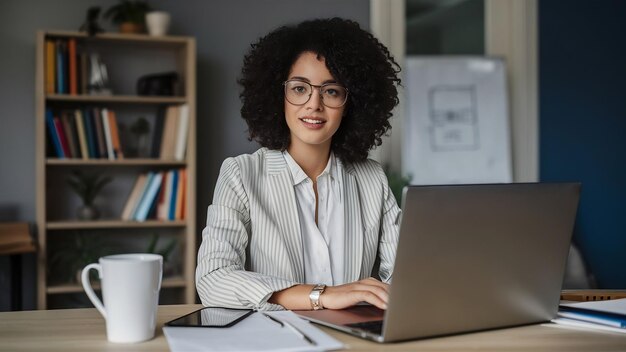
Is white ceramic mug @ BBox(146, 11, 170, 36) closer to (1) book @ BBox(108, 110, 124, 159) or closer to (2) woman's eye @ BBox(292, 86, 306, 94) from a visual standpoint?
(1) book @ BBox(108, 110, 124, 159)

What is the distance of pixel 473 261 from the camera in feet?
3.72

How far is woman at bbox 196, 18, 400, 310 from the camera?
177 centimetres

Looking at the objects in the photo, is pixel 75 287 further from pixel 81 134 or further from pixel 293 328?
pixel 293 328

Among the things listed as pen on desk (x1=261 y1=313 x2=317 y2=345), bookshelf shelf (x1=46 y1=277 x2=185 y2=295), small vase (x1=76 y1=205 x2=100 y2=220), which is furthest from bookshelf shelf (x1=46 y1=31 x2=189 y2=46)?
pen on desk (x1=261 y1=313 x2=317 y2=345)

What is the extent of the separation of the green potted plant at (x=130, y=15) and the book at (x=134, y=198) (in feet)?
2.62

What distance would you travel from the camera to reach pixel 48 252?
392 centimetres

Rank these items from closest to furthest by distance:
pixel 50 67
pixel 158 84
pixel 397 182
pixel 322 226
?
pixel 322 226 < pixel 50 67 < pixel 158 84 < pixel 397 182

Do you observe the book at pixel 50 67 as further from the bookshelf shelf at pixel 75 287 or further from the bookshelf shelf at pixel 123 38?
the bookshelf shelf at pixel 75 287

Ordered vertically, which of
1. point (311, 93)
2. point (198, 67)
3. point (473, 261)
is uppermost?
point (198, 67)

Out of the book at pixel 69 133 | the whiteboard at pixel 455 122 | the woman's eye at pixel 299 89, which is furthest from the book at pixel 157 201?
the woman's eye at pixel 299 89

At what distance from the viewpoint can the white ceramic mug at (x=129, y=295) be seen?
1091mm

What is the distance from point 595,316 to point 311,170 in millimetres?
863

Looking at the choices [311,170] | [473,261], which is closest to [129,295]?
[473,261]

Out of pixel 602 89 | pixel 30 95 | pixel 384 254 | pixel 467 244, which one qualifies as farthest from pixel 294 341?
pixel 602 89
